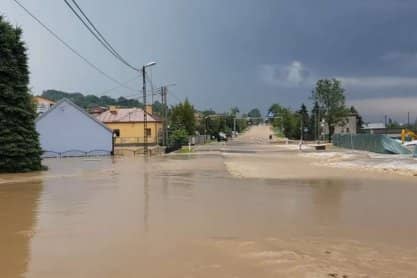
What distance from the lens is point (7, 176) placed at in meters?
27.7

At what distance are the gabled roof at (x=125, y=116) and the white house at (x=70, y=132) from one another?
31.5 meters

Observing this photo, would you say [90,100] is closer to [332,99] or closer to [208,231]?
[332,99]

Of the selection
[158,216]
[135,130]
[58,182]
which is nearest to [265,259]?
[158,216]

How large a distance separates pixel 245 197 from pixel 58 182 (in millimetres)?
9835

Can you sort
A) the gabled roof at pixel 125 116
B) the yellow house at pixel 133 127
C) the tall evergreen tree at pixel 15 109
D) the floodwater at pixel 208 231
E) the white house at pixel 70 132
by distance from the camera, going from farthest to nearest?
the gabled roof at pixel 125 116 < the yellow house at pixel 133 127 < the white house at pixel 70 132 < the tall evergreen tree at pixel 15 109 < the floodwater at pixel 208 231

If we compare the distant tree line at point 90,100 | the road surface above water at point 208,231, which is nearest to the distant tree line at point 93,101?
the distant tree line at point 90,100

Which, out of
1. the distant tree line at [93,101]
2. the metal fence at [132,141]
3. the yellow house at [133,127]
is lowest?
the metal fence at [132,141]

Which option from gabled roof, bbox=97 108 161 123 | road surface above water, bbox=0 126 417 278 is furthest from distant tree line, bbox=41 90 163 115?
road surface above water, bbox=0 126 417 278

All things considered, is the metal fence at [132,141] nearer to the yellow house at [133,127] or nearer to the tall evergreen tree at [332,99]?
the yellow house at [133,127]

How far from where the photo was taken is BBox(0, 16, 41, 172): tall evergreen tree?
3006cm

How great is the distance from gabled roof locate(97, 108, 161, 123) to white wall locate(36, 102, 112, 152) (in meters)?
31.5

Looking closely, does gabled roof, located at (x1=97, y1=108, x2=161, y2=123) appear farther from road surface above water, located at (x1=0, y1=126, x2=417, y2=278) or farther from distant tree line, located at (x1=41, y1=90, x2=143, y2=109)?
road surface above water, located at (x1=0, y1=126, x2=417, y2=278)

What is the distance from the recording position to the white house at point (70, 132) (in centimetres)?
5369

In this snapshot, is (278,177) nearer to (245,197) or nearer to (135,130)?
(245,197)
